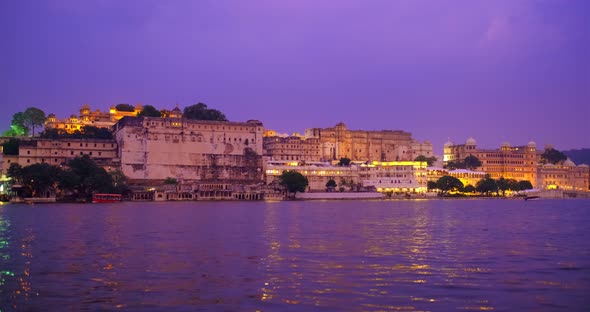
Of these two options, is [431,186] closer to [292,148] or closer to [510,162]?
[292,148]

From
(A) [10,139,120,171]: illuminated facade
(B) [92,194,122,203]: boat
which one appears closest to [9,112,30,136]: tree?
(A) [10,139,120,171]: illuminated facade

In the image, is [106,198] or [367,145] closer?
[106,198]

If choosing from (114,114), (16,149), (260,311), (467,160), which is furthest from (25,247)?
(467,160)

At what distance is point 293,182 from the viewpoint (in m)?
103

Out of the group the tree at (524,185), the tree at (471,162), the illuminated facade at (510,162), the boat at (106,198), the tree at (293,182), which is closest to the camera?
the boat at (106,198)

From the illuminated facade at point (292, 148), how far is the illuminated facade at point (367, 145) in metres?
3.53

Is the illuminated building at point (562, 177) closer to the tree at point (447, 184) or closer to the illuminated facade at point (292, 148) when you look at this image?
the tree at point (447, 184)

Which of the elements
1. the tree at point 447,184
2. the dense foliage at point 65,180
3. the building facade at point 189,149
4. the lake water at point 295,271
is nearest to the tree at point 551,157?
the tree at point 447,184

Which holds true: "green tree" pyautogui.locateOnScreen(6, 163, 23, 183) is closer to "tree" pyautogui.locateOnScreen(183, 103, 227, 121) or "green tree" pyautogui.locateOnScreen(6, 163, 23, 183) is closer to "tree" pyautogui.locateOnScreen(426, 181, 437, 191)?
"tree" pyautogui.locateOnScreen(183, 103, 227, 121)

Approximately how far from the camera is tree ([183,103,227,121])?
123062 millimetres

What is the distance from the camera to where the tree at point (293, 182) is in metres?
103

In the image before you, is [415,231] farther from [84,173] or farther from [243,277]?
[84,173]

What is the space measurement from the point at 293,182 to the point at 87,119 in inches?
1926

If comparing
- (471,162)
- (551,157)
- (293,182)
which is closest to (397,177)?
(293,182)
